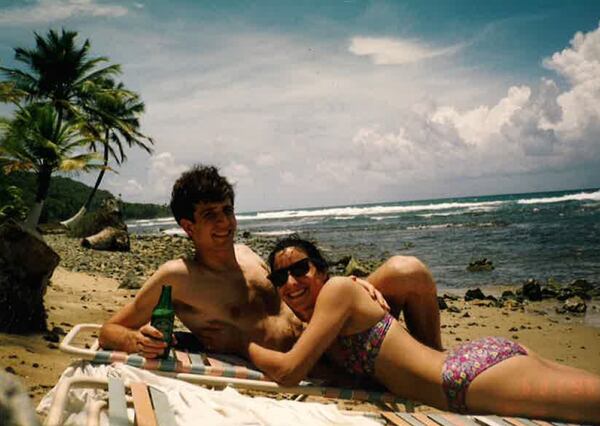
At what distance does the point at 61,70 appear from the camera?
2744 centimetres

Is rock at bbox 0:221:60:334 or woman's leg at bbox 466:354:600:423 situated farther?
rock at bbox 0:221:60:334

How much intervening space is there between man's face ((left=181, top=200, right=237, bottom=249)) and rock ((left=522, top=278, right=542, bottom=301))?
7.98 metres

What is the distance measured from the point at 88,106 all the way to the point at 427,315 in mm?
29768

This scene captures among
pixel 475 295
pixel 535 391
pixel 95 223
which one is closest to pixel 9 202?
pixel 95 223

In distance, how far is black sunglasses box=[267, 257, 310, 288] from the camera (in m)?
2.99

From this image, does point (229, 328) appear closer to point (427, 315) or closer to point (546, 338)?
point (427, 315)

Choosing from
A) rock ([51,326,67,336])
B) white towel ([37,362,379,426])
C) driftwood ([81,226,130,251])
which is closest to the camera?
white towel ([37,362,379,426])

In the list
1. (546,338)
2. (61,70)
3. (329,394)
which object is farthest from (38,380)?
(61,70)

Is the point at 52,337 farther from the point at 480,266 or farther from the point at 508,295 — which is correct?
the point at 480,266

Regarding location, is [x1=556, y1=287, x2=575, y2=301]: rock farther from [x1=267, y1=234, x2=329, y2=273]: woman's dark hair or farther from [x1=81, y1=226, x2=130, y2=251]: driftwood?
[x1=81, y1=226, x2=130, y2=251]: driftwood

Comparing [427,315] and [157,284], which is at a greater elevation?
[157,284]

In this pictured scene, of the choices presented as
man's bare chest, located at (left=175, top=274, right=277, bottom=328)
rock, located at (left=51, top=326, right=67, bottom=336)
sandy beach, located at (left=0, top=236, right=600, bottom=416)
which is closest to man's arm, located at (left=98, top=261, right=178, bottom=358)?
man's bare chest, located at (left=175, top=274, right=277, bottom=328)

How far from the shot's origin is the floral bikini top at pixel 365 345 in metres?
2.79

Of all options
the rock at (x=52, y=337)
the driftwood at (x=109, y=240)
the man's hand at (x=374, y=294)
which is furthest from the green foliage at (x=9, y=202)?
the man's hand at (x=374, y=294)
